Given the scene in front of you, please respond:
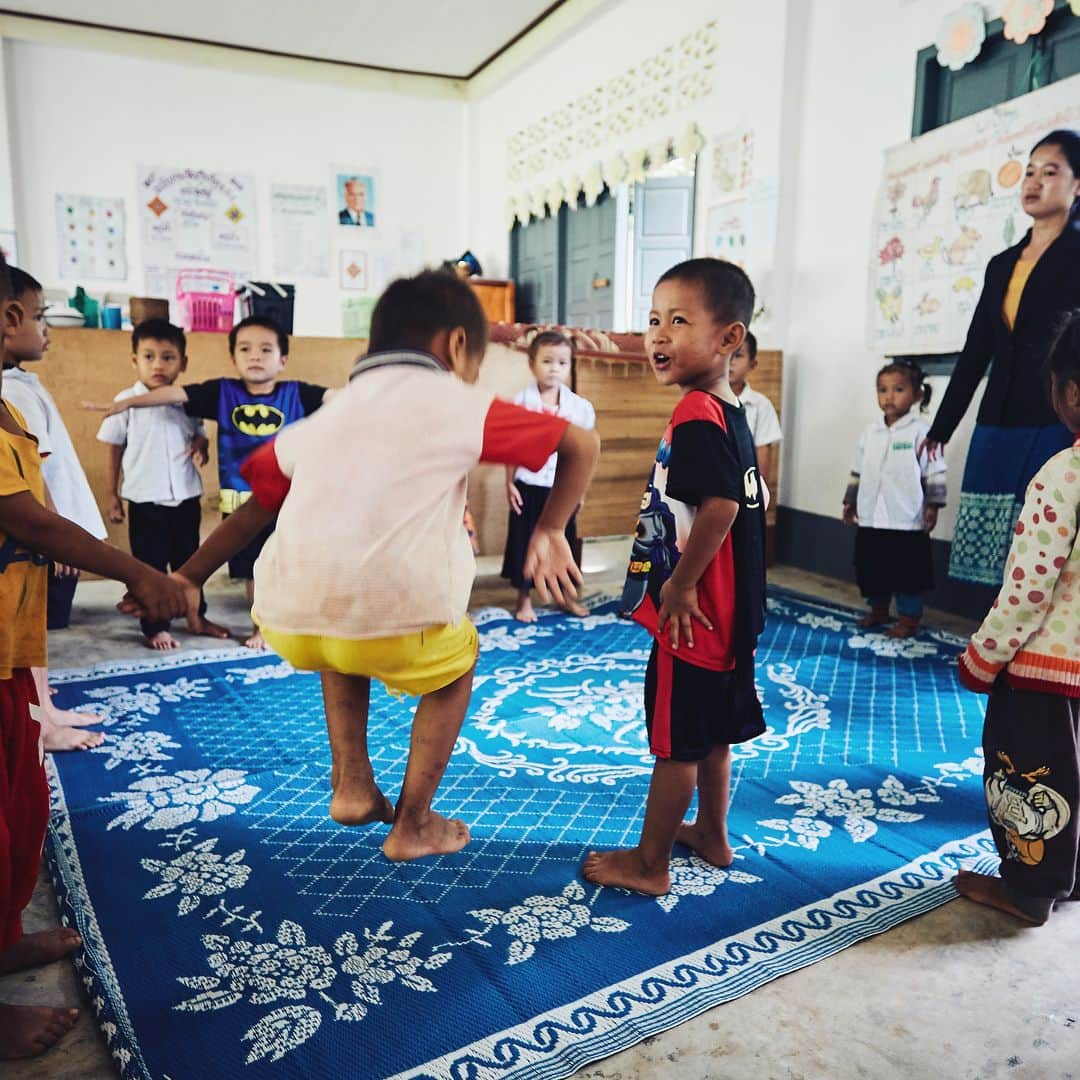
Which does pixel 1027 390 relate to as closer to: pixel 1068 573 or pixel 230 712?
pixel 1068 573

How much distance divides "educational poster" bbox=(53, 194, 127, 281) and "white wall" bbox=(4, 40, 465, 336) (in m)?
0.06

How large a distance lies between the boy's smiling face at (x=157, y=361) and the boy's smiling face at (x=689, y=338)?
2173 millimetres

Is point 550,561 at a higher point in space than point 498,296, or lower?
lower

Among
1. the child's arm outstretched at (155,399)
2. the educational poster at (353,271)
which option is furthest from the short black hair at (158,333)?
the educational poster at (353,271)

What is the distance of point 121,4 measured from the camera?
628 centimetres

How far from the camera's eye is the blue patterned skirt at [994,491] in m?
2.58

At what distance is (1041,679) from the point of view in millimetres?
1408

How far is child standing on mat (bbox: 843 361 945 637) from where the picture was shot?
10.8 ft

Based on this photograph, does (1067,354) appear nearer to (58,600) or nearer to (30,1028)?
(30,1028)

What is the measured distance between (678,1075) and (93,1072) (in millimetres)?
767

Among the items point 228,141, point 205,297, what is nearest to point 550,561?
point 205,297

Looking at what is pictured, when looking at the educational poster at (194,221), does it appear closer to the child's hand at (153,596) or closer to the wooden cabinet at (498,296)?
the wooden cabinet at (498,296)

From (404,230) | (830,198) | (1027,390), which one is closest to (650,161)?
(830,198)

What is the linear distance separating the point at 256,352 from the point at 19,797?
6.55ft
